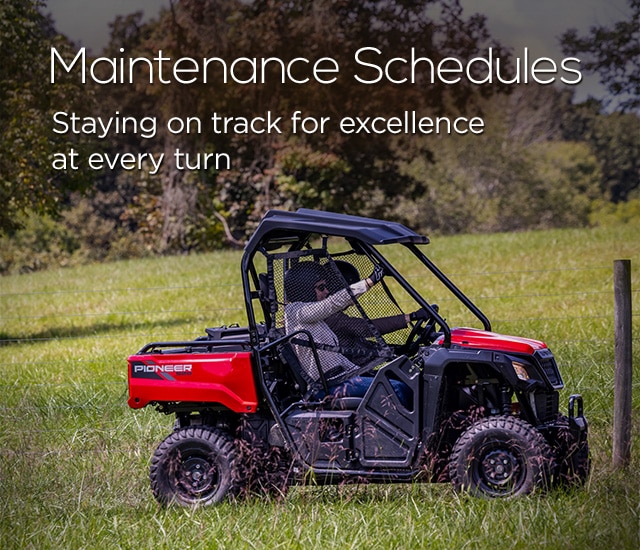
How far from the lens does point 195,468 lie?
20.8 feet

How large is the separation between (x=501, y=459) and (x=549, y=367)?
634 mm

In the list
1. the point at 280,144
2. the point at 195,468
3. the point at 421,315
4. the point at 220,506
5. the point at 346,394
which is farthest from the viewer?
the point at 280,144

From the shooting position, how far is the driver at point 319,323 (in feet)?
20.4

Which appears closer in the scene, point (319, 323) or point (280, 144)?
point (319, 323)

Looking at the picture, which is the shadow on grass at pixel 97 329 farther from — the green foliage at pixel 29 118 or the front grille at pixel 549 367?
the front grille at pixel 549 367

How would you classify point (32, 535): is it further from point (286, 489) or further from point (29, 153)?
point (29, 153)

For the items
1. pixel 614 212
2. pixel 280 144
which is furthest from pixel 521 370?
pixel 614 212

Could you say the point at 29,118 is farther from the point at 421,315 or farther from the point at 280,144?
the point at 280,144

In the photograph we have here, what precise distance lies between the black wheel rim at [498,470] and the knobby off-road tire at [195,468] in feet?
4.46

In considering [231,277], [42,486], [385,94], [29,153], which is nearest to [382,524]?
[42,486]

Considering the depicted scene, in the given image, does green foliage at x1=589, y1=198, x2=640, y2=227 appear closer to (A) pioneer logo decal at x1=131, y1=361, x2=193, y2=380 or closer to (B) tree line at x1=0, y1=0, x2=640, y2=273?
(B) tree line at x1=0, y1=0, x2=640, y2=273

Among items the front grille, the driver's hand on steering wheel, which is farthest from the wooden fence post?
the driver's hand on steering wheel

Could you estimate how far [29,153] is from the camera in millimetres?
15586

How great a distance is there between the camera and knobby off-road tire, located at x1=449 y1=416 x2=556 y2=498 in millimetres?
5832
